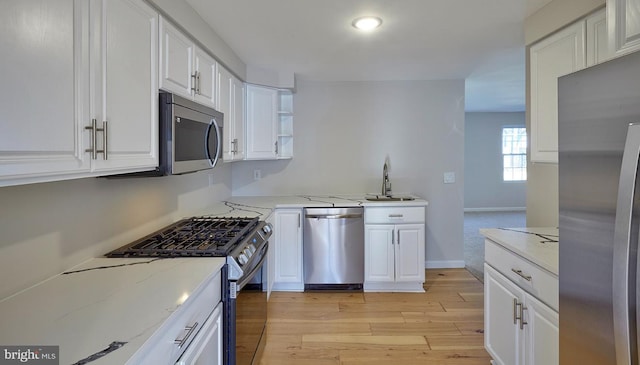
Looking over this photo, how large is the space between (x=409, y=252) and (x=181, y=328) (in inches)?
105

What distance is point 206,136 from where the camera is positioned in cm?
214

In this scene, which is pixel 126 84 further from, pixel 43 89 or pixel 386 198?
pixel 386 198

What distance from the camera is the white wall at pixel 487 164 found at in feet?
26.2

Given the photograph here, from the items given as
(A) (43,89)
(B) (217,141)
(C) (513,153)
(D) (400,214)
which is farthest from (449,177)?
(C) (513,153)

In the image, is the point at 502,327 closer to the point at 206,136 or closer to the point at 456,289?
the point at 456,289

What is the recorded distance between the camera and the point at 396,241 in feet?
11.2

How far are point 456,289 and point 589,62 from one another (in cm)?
243

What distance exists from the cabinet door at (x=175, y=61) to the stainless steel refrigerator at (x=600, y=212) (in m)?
1.76

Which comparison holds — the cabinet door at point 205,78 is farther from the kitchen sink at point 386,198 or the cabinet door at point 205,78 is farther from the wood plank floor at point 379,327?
the kitchen sink at point 386,198

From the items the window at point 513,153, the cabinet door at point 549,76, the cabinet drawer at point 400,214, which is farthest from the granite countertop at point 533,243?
the window at point 513,153

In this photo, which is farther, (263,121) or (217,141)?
(263,121)

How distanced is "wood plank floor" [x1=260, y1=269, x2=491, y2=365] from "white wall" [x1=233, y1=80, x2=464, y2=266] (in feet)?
3.21

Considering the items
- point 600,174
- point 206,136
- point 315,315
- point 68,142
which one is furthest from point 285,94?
point 600,174

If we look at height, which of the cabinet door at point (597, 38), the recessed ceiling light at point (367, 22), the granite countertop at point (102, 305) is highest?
the recessed ceiling light at point (367, 22)
